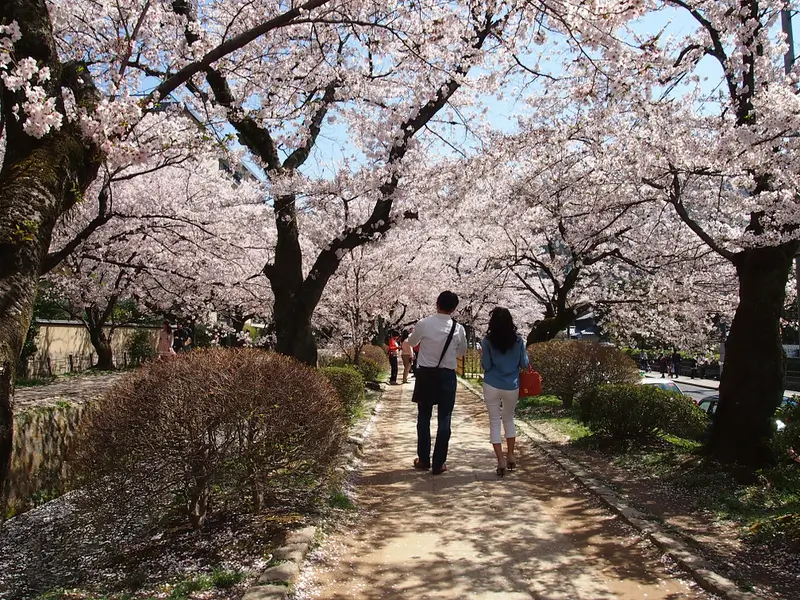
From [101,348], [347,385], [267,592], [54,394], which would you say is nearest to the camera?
[267,592]

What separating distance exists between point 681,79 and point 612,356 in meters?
5.66

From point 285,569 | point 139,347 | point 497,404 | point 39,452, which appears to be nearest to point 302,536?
point 285,569

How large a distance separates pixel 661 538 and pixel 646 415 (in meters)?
3.68

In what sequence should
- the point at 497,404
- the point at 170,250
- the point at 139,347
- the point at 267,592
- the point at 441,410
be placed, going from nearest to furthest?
the point at 267,592 → the point at 441,410 → the point at 497,404 → the point at 170,250 → the point at 139,347

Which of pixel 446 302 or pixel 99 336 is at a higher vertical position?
pixel 446 302

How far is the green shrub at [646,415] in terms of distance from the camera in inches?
312

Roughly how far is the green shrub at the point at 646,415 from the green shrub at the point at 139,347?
20259mm

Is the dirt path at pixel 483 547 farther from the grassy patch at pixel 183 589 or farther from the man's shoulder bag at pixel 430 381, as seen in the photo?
the man's shoulder bag at pixel 430 381

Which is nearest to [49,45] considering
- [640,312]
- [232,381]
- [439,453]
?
[232,381]

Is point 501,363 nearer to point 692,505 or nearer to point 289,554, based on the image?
point 692,505

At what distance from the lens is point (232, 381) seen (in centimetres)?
442

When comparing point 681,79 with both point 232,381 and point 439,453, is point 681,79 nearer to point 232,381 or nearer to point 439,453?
point 439,453

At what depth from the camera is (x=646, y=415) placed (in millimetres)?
7922

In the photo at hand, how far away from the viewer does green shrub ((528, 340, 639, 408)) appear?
470 inches
